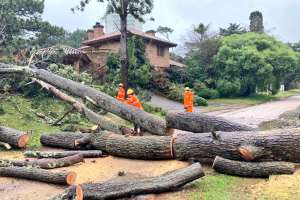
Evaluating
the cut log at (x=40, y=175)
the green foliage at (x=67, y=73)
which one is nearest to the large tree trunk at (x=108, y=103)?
the green foliage at (x=67, y=73)

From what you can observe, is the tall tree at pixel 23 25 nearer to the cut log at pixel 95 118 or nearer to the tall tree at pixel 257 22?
the cut log at pixel 95 118

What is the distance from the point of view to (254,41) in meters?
42.1

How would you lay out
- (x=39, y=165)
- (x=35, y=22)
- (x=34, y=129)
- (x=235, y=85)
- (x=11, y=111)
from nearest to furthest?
(x=39, y=165), (x=34, y=129), (x=11, y=111), (x=35, y=22), (x=235, y=85)

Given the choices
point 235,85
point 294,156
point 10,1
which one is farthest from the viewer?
point 235,85

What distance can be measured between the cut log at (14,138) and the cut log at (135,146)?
230 centimetres

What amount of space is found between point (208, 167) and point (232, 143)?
90cm

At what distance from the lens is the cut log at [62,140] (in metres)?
13.0

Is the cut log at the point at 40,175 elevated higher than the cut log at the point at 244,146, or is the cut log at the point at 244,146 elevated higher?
the cut log at the point at 244,146

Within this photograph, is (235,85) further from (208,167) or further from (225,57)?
(208,167)

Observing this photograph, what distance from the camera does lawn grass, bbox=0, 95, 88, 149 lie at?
52.2 ft

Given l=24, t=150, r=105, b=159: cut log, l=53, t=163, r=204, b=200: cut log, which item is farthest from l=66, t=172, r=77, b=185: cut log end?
l=24, t=150, r=105, b=159: cut log

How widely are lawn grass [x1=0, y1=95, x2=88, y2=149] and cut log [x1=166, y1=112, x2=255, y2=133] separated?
4.96 m

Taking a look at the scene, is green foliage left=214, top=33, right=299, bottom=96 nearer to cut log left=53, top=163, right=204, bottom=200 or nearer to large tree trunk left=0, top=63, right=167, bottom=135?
large tree trunk left=0, top=63, right=167, bottom=135

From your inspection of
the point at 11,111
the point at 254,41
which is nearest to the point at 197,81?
the point at 254,41
